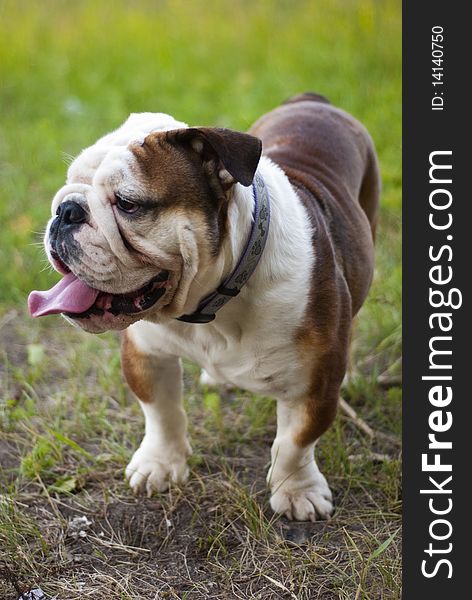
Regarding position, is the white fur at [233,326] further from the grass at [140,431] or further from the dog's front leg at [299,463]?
the grass at [140,431]

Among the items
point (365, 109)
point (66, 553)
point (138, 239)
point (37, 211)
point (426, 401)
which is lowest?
point (66, 553)

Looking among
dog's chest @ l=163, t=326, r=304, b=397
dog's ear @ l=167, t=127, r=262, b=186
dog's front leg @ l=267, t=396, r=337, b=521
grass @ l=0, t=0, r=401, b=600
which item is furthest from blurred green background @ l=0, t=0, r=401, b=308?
dog's ear @ l=167, t=127, r=262, b=186

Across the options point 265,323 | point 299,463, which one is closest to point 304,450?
point 299,463

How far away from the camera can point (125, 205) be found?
2.81m

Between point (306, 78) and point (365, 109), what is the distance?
802 mm

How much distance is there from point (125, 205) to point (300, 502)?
1371 mm

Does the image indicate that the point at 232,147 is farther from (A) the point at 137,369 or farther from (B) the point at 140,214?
(A) the point at 137,369

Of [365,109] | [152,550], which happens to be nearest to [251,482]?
[152,550]

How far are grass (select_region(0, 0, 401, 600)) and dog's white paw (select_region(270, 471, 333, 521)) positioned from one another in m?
0.05

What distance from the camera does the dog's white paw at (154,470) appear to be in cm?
364

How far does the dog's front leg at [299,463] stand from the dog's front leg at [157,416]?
0.38m

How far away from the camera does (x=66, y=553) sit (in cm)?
326

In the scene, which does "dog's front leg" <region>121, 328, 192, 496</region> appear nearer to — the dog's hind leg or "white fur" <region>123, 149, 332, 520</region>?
"white fur" <region>123, 149, 332, 520</region>

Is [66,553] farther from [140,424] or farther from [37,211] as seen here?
[37,211]
